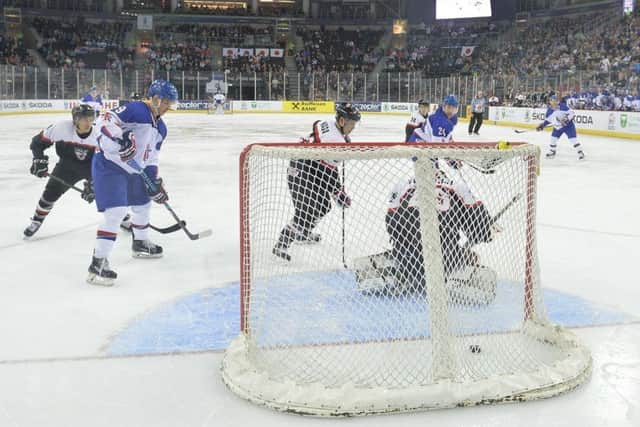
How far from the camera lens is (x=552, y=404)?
2.44 metres

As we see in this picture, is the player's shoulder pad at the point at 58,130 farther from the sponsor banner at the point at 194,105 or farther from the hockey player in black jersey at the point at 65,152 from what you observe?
the sponsor banner at the point at 194,105

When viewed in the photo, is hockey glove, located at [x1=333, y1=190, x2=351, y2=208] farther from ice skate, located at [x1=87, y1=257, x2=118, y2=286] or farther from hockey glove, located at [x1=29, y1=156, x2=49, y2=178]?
hockey glove, located at [x1=29, y1=156, x2=49, y2=178]

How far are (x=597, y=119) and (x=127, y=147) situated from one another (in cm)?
1549

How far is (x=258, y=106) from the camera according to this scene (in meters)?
29.5

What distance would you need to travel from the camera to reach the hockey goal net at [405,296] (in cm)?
247

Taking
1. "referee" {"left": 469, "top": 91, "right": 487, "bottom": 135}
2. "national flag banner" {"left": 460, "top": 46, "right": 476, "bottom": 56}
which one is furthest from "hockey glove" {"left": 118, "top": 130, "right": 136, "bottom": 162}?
"national flag banner" {"left": 460, "top": 46, "right": 476, "bottom": 56}

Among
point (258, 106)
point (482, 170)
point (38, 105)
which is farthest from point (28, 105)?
point (482, 170)

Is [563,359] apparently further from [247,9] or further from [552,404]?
[247,9]

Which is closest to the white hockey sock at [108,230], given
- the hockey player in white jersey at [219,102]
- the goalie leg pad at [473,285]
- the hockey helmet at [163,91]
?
the hockey helmet at [163,91]

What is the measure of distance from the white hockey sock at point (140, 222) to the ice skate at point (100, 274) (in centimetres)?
65

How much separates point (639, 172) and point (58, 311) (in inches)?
336

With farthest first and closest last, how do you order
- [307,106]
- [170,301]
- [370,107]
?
[307,106] → [370,107] → [170,301]

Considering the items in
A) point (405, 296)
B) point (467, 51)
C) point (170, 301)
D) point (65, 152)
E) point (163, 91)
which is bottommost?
point (170, 301)

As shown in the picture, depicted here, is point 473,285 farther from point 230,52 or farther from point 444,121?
point 230,52
